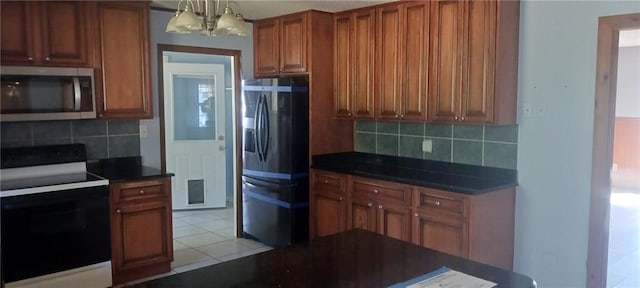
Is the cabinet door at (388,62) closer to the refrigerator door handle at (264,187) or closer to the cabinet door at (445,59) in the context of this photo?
the cabinet door at (445,59)

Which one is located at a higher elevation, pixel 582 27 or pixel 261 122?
pixel 582 27

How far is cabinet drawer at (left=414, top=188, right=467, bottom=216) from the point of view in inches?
127

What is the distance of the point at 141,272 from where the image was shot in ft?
12.3

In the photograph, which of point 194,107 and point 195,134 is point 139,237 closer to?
point 195,134

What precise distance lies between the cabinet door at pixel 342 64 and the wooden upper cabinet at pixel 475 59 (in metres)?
0.90

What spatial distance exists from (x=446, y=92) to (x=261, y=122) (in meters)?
1.72

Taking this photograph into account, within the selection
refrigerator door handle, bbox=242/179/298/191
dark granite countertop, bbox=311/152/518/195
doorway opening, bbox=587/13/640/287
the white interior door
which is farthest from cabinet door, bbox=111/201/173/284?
doorway opening, bbox=587/13/640/287

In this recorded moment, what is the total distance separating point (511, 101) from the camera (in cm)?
338

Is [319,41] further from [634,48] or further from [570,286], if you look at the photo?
[634,48]

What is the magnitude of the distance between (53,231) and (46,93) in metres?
0.98

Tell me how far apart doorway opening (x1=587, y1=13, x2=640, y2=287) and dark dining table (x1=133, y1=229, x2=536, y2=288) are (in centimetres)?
175

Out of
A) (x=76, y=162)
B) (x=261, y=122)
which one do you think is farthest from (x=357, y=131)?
(x=76, y=162)

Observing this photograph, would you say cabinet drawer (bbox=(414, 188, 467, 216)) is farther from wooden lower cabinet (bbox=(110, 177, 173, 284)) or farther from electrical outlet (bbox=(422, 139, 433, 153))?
wooden lower cabinet (bbox=(110, 177, 173, 284))

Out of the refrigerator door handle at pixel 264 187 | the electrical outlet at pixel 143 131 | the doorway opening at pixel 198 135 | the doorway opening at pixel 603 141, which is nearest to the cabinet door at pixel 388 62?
the refrigerator door handle at pixel 264 187
